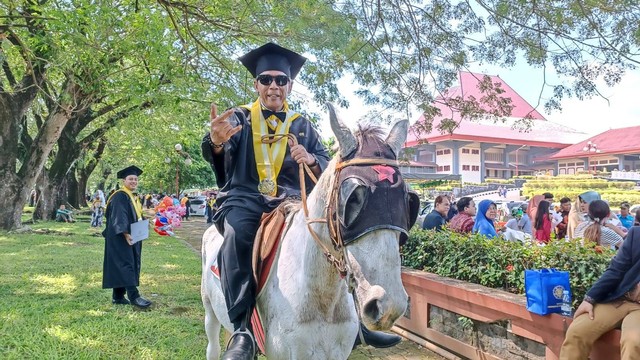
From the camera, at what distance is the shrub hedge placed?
4211 mm

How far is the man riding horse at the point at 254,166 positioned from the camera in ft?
8.97

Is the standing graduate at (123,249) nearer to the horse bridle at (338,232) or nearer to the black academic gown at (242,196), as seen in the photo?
the black academic gown at (242,196)

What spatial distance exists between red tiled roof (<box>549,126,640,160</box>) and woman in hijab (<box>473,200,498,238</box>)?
3093 cm

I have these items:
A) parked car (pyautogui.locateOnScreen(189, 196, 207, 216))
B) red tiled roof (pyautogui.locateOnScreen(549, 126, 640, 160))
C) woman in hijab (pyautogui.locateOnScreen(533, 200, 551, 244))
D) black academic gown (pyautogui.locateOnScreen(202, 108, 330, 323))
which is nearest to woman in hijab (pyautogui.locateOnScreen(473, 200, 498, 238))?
woman in hijab (pyautogui.locateOnScreen(533, 200, 551, 244))

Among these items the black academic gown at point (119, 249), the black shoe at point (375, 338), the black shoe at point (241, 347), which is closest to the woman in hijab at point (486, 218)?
the black shoe at point (375, 338)

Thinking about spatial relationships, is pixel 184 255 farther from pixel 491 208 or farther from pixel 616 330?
pixel 616 330

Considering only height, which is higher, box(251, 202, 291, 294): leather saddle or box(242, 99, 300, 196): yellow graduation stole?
box(242, 99, 300, 196): yellow graduation stole

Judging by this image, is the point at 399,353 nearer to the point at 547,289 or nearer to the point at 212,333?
the point at 547,289

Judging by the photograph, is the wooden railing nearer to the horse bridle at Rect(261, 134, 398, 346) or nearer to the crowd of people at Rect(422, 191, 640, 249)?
the crowd of people at Rect(422, 191, 640, 249)

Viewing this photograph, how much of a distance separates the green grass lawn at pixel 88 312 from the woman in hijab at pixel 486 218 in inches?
163

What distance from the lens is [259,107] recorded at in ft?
10.4

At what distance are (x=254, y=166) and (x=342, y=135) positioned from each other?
3.80ft

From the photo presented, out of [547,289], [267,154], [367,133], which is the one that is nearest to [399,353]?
[547,289]

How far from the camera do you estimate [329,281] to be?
235 centimetres
